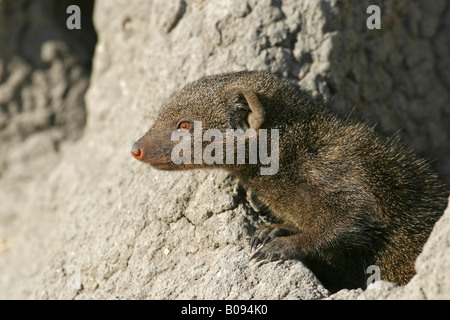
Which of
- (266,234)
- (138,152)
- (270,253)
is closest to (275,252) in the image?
(270,253)

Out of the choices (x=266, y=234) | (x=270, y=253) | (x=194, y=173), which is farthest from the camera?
(x=194, y=173)

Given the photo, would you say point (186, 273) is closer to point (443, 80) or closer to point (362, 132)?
point (362, 132)

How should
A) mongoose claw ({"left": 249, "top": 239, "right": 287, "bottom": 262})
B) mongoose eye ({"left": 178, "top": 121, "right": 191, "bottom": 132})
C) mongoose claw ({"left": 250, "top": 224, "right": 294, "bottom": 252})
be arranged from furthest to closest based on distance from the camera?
mongoose eye ({"left": 178, "top": 121, "right": 191, "bottom": 132})
mongoose claw ({"left": 250, "top": 224, "right": 294, "bottom": 252})
mongoose claw ({"left": 249, "top": 239, "right": 287, "bottom": 262})

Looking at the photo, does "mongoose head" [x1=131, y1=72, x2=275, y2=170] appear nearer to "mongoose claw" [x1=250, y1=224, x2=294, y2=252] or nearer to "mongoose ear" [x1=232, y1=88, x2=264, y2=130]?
"mongoose ear" [x1=232, y1=88, x2=264, y2=130]

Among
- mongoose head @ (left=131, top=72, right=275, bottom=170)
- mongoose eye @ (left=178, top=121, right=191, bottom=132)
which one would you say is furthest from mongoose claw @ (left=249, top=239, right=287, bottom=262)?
mongoose eye @ (left=178, top=121, right=191, bottom=132)

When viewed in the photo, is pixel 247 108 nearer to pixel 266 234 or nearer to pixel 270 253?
pixel 266 234

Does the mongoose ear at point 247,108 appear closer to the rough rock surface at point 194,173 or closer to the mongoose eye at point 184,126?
the mongoose eye at point 184,126
